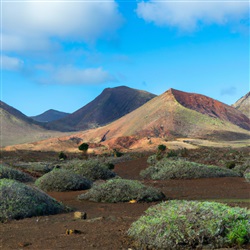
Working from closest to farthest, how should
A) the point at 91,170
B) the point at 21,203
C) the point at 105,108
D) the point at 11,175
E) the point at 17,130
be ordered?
the point at 21,203
the point at 11,175
the point at 91,170
the point at 17,130
the point at 105,108

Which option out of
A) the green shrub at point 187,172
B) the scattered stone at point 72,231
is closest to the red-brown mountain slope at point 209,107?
the green shrub at point 187,172

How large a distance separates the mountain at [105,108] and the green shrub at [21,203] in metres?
117

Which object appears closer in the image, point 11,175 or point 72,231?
point 72,231

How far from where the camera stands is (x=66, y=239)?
24.3 ft

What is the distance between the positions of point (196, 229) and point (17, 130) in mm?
103590

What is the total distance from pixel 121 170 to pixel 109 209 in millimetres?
16084

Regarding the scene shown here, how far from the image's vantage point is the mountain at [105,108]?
133750mm

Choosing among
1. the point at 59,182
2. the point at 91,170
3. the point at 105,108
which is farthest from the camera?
the point at 105,108

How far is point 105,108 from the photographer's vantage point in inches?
5492

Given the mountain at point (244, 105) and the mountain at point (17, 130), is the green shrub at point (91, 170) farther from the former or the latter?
the mountain at point (244, 105)

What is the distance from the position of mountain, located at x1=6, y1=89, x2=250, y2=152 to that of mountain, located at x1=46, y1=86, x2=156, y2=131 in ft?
133

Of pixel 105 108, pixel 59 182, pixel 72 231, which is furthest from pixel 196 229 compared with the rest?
pixel 105 108

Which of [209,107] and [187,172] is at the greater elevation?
[209,107]

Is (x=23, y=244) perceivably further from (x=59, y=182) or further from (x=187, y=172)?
(x=187, y=172)
